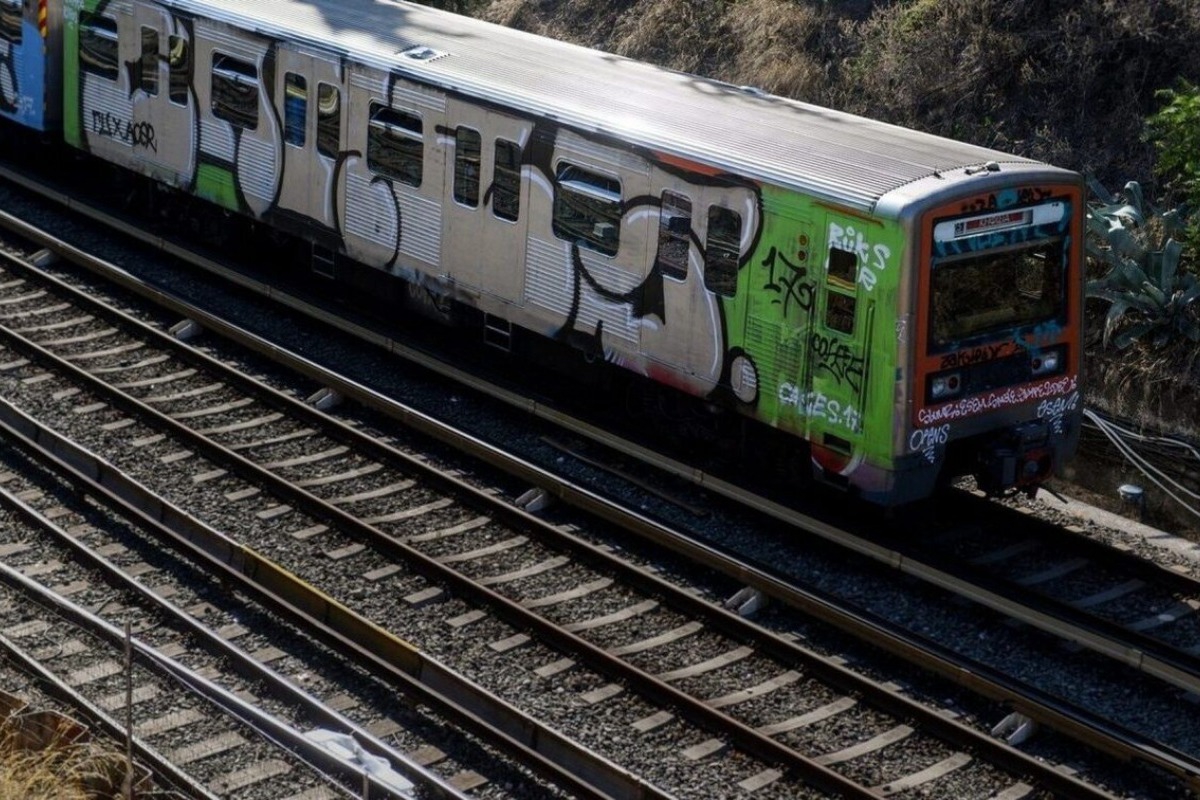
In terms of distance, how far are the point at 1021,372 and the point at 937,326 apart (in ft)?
3.56

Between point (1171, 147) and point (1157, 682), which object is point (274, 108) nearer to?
point (1171, 147)

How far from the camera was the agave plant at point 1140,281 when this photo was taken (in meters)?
15.0

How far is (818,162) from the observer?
12445 mm

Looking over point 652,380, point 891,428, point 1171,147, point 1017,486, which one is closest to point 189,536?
point 652,380

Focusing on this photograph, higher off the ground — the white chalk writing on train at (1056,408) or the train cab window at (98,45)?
the train cab window at (98,45)

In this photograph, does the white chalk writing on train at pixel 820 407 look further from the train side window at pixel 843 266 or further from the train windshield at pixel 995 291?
the train side window at pixel 843 266

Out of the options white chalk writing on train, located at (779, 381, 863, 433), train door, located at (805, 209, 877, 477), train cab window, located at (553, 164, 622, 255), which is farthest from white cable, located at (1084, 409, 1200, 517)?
train cab window, located at (553, 164, 622, 255)

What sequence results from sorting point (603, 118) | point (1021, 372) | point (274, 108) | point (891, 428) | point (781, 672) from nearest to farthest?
point (781, 672) → point (891, 428) → point (1021, 372) → point (603, 118) → point (274, 108)

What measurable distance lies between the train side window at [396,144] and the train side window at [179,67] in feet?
9.87

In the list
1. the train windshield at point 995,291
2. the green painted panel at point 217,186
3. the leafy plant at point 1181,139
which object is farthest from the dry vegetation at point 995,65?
the green painted panel at point 217,186

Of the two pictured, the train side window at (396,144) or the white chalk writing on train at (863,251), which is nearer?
the white chalk writing on train at (863,251)

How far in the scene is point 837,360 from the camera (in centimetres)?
1209

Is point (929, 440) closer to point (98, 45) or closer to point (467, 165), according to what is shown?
point (467, 165)

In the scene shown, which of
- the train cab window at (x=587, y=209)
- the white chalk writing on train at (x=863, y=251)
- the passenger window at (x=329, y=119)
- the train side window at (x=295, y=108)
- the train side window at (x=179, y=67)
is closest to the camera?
the white chalk writing on train at (x=863, y=251)
